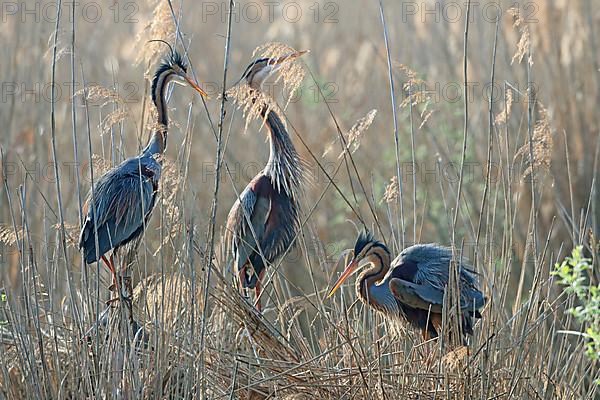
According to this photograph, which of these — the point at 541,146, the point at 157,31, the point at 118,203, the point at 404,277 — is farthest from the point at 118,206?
the point at 541,146

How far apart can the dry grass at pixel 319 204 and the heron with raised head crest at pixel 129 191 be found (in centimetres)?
10

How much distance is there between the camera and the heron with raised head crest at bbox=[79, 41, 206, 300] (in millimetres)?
3893

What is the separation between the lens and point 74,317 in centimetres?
325

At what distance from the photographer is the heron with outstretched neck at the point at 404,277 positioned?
12.2 ft

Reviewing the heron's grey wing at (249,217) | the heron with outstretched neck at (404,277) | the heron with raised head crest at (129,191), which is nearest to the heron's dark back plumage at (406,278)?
the heron with outstretched neck at (404,277)

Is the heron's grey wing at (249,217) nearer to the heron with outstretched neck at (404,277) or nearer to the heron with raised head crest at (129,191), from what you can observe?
the heron with raised head crest at (129,191)

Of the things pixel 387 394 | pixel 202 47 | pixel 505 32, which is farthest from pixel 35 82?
pixel 387 394

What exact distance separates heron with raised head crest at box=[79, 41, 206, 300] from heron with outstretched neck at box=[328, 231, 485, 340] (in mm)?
769

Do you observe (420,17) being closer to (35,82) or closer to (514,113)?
(514,113)

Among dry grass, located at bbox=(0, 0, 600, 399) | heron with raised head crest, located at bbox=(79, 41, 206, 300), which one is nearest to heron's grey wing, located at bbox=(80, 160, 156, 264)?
heron with raised head crest, located at bbox=(79, 41, 206, 300)

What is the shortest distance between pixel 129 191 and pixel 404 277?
1.02 m

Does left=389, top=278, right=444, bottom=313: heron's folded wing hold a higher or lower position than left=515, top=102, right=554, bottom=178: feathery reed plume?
lower

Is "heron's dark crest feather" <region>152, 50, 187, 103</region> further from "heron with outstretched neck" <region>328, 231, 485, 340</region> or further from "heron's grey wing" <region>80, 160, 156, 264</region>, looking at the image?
"heron with outstretched neck" <region>328, 231, 485, 340</region>

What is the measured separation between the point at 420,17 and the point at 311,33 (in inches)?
77.6
